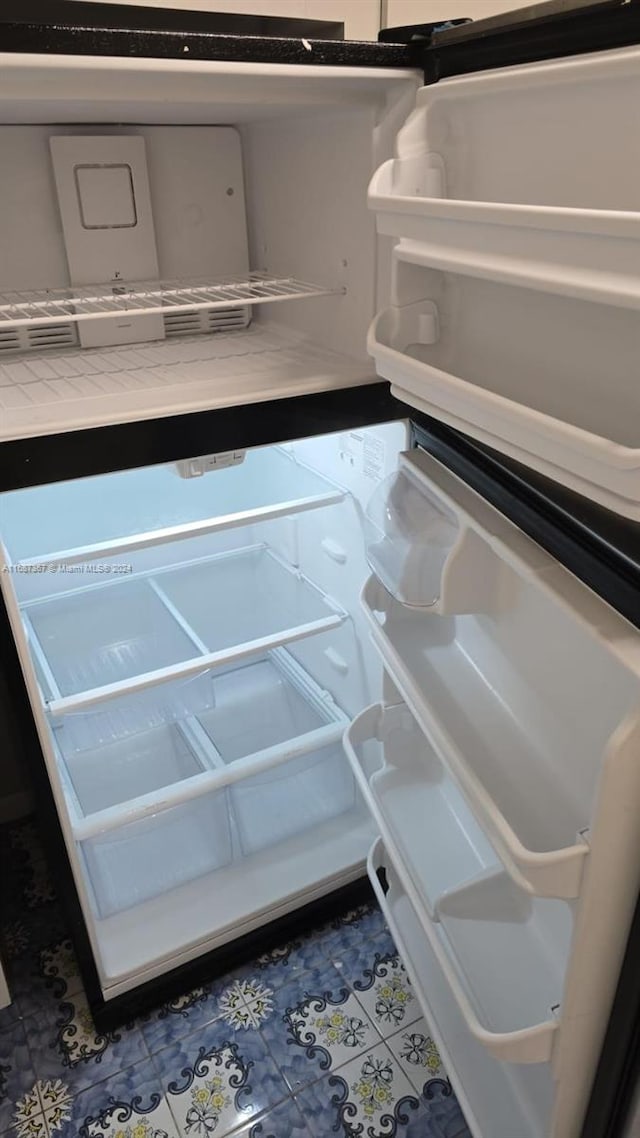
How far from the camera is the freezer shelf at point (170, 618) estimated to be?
5.67 ft

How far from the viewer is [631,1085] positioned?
2.86ft

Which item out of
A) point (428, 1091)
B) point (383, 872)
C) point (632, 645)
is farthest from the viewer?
point (383, 872)

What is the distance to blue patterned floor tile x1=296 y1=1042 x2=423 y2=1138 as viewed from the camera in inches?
52.5

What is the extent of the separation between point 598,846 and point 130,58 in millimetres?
1014

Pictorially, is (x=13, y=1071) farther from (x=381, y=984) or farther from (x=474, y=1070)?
(x=474, y=1070)

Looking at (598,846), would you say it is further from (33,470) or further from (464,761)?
(33,470)

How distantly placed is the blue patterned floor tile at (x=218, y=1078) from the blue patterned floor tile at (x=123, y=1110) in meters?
0.02

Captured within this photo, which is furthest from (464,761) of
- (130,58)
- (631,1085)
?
(130,58)

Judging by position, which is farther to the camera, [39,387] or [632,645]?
[39,387]

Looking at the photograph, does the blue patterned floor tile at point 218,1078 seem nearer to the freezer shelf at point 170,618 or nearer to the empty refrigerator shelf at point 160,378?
the freezer shelf at point 170,618

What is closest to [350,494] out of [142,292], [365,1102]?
[142,292]

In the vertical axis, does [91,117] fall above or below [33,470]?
above

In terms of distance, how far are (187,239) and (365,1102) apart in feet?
5.55

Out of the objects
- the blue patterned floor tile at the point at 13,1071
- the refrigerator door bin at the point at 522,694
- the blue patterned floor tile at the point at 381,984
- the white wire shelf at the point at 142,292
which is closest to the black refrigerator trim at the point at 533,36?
the white wire shelf at the point at 142,292
